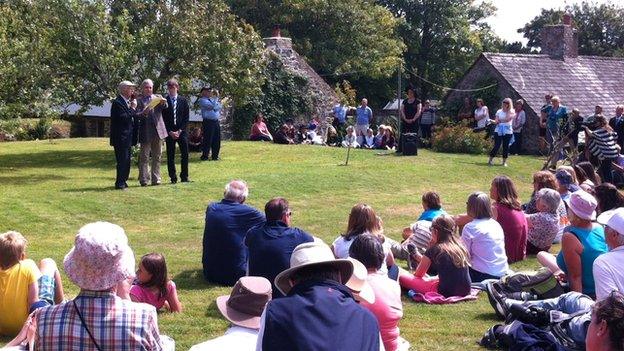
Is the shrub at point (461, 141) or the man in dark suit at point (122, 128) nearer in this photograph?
the man in dark suit at point (122, 128)

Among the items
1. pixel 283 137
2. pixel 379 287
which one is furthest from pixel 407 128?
pixel 379 287

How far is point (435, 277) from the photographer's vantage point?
28.3 ft

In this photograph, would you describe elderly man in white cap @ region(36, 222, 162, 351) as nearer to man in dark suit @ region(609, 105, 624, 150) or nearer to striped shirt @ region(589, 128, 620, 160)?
striped shirt @ region(589, 128, 620, 160)

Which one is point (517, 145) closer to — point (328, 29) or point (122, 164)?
point (122, 164)

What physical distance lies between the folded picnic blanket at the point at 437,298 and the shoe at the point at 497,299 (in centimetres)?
59

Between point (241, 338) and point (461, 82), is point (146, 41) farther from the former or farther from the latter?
point (241, 338)

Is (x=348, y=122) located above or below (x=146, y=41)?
below

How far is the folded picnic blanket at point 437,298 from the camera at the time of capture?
8.33 meters

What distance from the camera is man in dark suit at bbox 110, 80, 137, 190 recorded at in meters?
14.5

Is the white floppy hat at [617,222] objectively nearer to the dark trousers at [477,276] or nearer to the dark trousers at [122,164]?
the dark trousers at [477,276]

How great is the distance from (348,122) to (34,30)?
43.3 ft

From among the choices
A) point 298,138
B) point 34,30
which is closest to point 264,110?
point 298,138

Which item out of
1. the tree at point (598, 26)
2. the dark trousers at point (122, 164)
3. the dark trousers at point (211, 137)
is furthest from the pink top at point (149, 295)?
the tree at point (598, 26)

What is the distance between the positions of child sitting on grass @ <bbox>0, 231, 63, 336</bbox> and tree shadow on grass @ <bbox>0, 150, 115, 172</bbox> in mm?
11680
